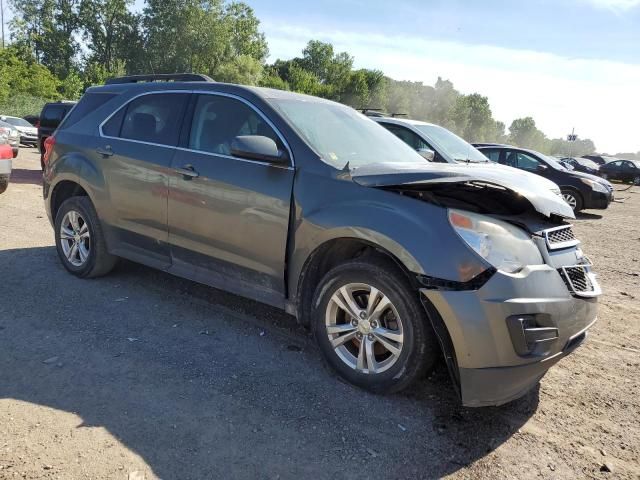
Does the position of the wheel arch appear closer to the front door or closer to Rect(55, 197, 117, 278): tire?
the front door

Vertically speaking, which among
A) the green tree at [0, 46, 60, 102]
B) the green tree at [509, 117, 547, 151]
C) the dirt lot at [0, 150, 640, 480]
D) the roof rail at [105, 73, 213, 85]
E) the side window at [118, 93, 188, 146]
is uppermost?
the green tree at [509, 117, 547, 151]

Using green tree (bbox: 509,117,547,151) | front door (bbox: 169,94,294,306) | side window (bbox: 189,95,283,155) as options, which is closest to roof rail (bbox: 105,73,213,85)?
side window (bbox: 189,95,283,155)

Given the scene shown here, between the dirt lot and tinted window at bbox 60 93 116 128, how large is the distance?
5.83 feet

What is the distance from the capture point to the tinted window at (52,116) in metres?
11.8

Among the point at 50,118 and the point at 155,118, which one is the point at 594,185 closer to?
the point at 155,118

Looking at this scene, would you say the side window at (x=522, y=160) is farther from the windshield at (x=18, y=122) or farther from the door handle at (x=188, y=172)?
the windshield at (x=18, y=122)

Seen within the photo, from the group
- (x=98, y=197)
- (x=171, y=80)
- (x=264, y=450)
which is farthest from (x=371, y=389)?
(x=171, y=80)

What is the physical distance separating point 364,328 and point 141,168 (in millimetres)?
2433

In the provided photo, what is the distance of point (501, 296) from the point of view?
2717 millimetres

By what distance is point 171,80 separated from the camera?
5.05 metres

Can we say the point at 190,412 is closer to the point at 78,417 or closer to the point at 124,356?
the point at 78,417

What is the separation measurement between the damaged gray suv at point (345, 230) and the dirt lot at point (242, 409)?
29 centimetres

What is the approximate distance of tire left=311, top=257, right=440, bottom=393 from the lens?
3.02 metres

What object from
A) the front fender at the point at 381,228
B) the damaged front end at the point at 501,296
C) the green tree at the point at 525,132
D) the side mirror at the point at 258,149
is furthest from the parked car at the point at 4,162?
the green tree at the point at 525,132
